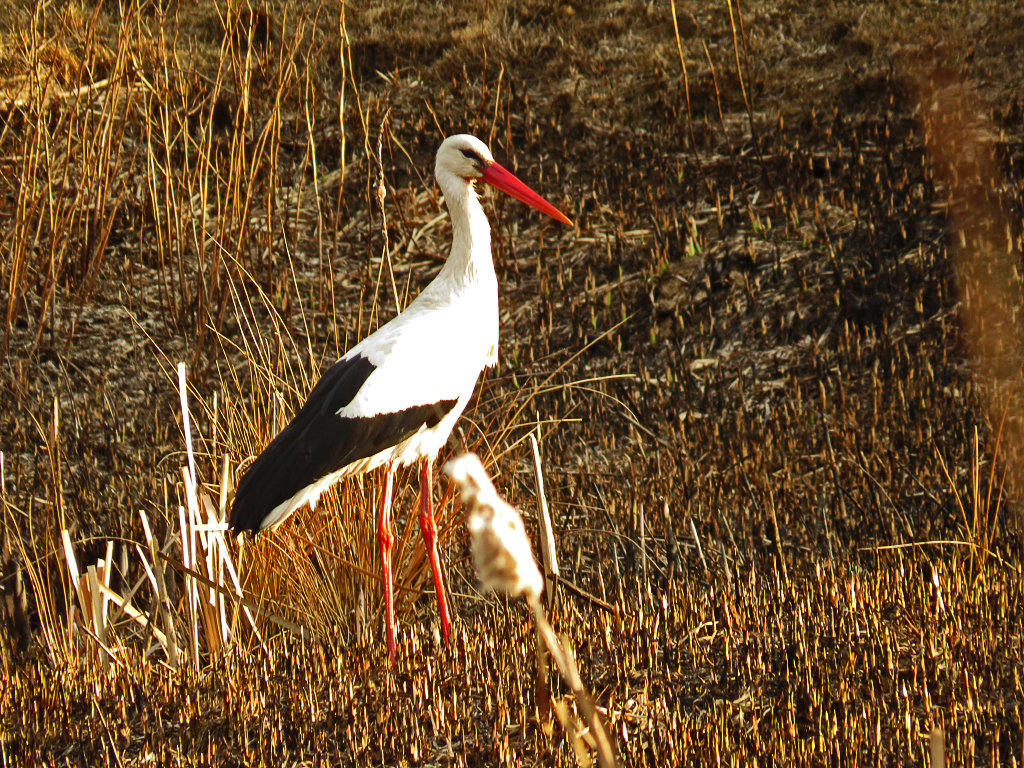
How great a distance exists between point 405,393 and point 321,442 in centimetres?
33

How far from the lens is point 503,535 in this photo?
46.1 inches

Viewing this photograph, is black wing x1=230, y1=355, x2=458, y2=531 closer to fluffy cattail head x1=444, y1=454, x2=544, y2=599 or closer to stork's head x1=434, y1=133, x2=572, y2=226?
stork's head x1=434, y1=133, x2=572, y2=226

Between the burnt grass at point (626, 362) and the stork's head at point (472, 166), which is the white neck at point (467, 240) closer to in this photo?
the stork's head at point (472, 166)

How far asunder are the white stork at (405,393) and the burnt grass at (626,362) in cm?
37

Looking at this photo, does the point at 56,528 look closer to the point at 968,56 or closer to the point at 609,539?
the point at 609,539

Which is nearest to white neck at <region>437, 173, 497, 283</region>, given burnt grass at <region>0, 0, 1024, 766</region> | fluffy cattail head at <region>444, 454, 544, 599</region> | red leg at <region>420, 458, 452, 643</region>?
burnt grass at <region>0, 0, 1024, 766</region>

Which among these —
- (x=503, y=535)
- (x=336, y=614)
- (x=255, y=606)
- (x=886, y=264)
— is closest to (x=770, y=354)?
(x=886, y=264)

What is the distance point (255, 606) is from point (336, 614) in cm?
50

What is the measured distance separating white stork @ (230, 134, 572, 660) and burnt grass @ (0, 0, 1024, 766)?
1.20 ft

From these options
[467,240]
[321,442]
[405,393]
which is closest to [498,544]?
[321,442]

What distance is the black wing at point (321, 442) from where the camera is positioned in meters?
3.48

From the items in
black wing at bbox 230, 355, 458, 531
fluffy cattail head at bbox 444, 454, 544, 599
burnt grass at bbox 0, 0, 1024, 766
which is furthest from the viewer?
black wing at bbox 230, 355, 458, 531

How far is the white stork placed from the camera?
11.6 feet

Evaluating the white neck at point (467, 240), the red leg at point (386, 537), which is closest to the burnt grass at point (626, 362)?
the red leg at point (386, 537)
